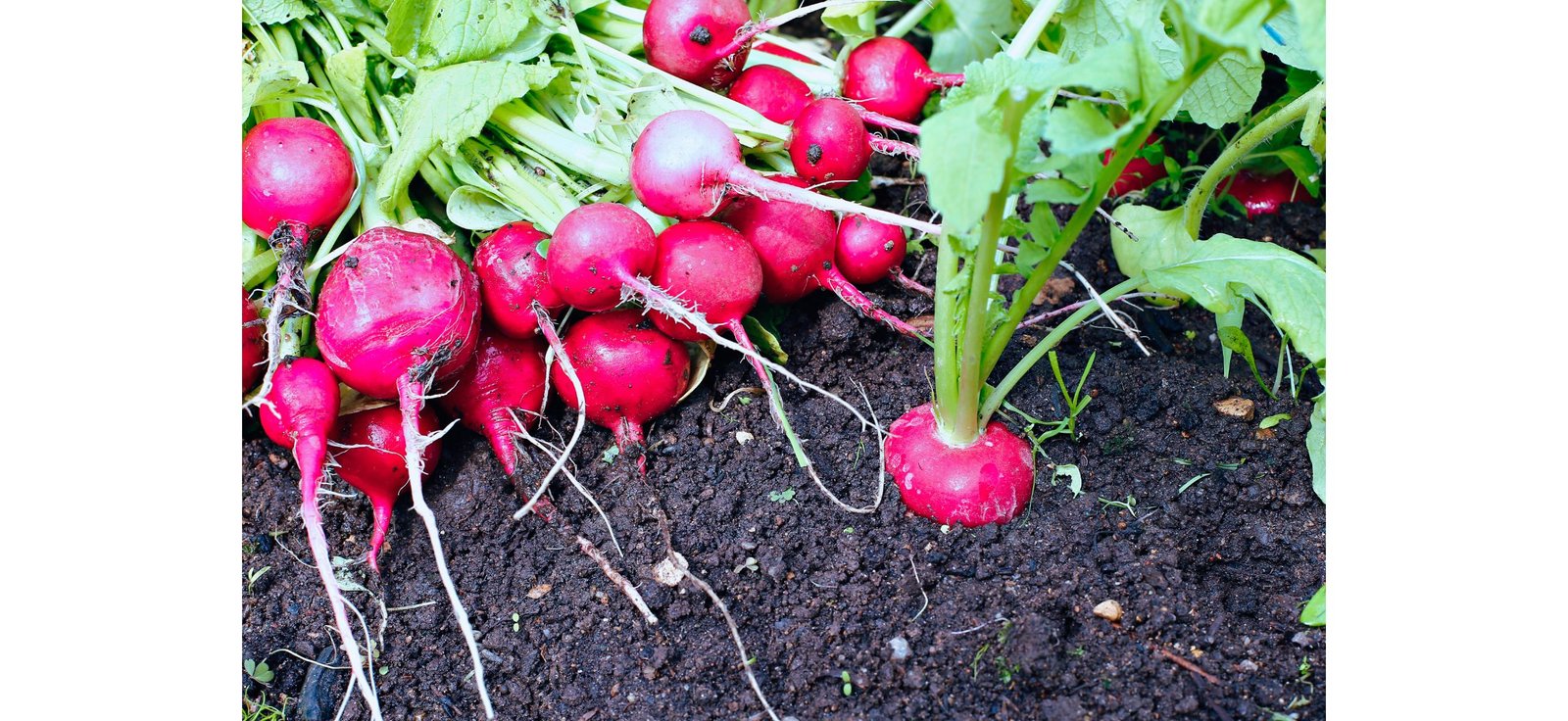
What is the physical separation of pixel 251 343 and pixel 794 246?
1.02 meters

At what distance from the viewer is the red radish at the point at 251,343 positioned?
1944 millimetres

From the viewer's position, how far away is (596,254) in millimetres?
1884

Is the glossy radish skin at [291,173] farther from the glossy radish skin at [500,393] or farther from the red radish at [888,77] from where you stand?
the red radish at [888,77]

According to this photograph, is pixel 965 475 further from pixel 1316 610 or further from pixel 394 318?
pixel 394 318

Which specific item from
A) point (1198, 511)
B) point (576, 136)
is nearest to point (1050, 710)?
point (1198, 511)

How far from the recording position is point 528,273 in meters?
1.99

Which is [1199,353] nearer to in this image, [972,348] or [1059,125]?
[972,348]

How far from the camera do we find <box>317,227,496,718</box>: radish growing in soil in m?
1.85

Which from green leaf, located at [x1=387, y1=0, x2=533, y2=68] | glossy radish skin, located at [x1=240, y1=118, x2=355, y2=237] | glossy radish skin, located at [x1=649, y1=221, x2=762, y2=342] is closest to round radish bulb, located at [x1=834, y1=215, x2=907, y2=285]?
glossy radish skin, located at [x1=649, y1=221, x2=762, y2=342]

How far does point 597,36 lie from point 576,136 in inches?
12.8

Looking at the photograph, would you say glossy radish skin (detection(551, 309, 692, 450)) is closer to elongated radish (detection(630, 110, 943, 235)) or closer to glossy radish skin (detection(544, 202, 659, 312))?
glossy radish skin (detection(544, 202, 659, 312))

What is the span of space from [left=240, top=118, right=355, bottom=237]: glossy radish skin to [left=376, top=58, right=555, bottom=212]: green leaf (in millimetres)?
93

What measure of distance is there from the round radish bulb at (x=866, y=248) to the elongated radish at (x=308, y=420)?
0.99m

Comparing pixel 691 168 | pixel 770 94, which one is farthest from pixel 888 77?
pixel 691 168
